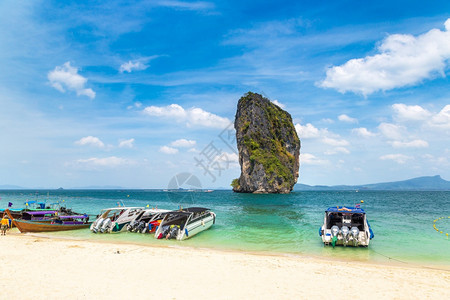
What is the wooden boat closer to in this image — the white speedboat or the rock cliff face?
the white speedboat

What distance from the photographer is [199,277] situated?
1094 centimetres

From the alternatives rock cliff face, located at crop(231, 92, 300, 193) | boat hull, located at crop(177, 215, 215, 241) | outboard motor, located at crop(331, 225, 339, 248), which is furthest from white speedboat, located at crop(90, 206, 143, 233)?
A: rock cliff face, located at crop(231, 92, 300, 193)

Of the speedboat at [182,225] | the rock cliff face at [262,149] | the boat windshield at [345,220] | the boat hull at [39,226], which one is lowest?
the boat hull at [39,226]

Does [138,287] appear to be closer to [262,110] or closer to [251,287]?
[251,287]

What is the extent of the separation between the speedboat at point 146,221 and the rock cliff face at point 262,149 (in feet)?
259

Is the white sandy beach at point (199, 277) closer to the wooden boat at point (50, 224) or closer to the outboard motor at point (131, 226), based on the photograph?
the outboard motor at point (131, 226)

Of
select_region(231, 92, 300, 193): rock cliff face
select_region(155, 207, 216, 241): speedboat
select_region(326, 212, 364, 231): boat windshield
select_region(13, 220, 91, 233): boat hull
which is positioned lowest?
select_region(13, 220, 91, 233): boat hull

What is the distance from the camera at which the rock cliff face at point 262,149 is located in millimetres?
103938

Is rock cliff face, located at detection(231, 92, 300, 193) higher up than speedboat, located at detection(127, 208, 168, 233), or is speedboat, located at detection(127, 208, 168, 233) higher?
rock cliff face, located at detection(231, 92, 300, 193)

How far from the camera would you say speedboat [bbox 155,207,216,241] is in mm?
20906

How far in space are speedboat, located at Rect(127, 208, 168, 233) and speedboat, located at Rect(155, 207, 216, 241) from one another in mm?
1825

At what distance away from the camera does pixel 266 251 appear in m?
17.1

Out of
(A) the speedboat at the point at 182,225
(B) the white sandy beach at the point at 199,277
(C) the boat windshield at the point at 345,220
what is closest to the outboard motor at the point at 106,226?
(A) the speedboat at the point at 182,225

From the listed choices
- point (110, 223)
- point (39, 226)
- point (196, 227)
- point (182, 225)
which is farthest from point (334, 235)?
point (39, 226)
